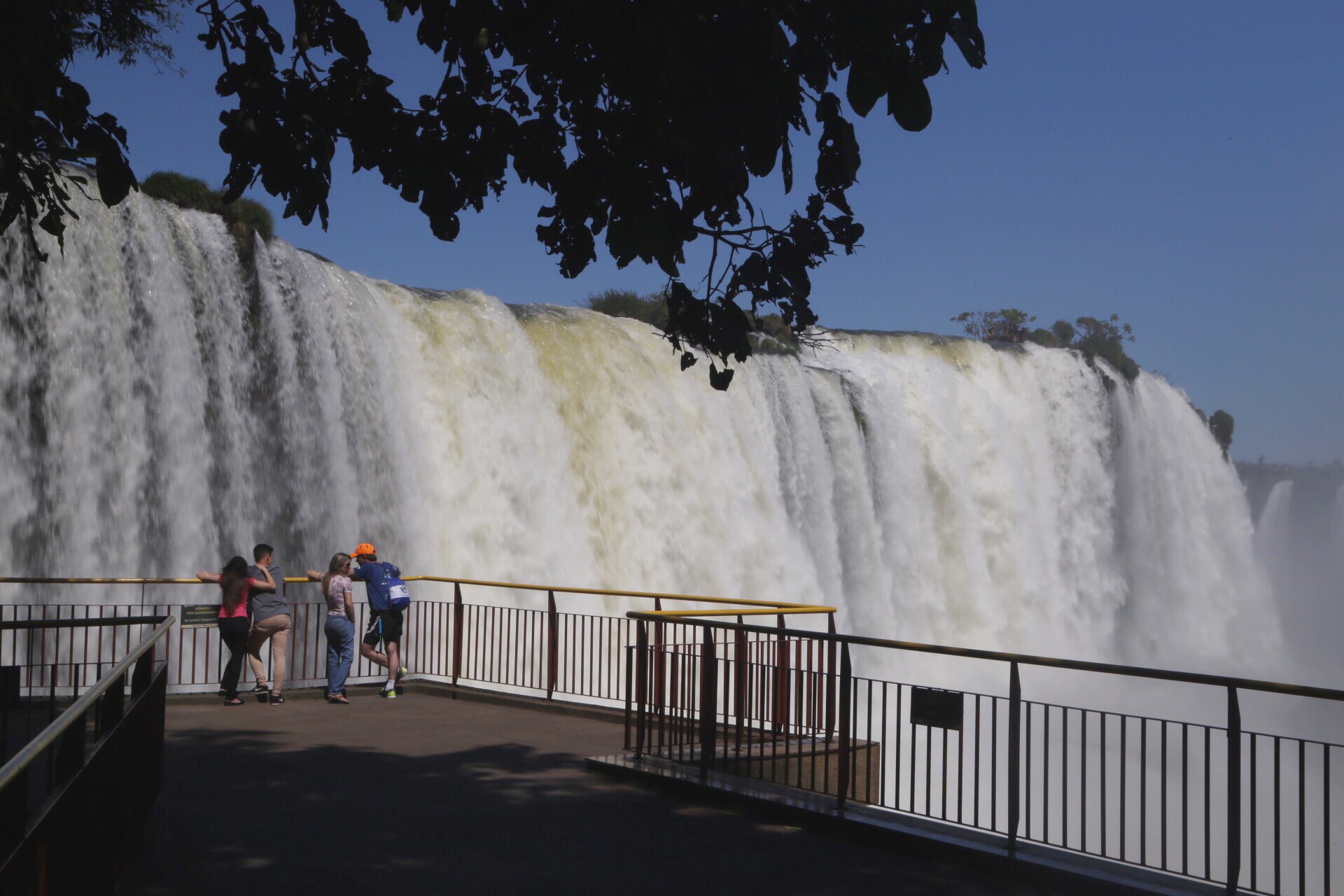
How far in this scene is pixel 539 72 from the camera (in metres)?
5.55

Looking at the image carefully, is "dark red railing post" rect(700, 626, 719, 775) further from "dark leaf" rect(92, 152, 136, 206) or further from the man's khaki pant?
the man's khaki pant

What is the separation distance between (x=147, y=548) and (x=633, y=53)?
1489cm

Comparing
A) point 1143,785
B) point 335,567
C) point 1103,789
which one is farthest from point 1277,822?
point 335,567

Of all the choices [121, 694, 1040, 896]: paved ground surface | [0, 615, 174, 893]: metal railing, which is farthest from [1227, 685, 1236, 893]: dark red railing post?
[0, 615, 174, 893]: metal railing

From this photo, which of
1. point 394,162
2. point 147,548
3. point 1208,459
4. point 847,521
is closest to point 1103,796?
point 394,162

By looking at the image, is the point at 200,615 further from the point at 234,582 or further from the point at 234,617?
the point at 234,582

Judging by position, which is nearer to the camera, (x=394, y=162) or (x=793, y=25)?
(x=793, y=25)

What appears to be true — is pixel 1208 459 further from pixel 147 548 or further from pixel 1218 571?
pixel 147 548

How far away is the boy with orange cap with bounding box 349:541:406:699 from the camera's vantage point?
14.1m

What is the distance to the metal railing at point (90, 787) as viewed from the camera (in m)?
3.62

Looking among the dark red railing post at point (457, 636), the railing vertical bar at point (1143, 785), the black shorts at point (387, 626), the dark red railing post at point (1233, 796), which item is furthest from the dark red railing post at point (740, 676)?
the dark red railing post at point (457, 636)

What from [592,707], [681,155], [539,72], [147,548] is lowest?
[592,707]

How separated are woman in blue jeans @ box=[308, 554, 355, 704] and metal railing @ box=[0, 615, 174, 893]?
20.3 ft

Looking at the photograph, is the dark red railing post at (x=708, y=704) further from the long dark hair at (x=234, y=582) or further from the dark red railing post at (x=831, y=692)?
the long dark hair at (x=234, y=582)
